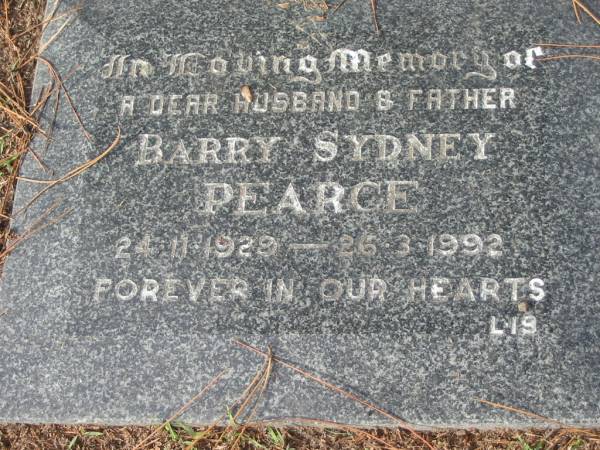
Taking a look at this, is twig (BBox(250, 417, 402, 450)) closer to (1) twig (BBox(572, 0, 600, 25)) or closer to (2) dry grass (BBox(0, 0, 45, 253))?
(2) dry grass (BBox(0, 0, 45, 253))

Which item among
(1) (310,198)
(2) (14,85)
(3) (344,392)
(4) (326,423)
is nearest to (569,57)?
(1) (310,198)

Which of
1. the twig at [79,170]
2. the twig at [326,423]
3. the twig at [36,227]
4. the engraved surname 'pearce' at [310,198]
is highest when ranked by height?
the twig at [79,170]

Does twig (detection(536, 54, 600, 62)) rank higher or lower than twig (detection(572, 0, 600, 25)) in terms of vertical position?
lower

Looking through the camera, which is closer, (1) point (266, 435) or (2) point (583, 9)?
(1) point (266, 435)

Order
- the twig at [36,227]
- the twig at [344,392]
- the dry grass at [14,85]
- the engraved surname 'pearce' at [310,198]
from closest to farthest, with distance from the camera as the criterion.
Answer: the twig at [344,392] < the engraved surname 'pearce' at [310,198] < the twig at [36,227] < the dry grass at [14,85]

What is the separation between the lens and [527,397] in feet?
6.24

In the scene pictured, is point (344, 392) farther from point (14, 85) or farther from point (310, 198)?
point (14, 85)

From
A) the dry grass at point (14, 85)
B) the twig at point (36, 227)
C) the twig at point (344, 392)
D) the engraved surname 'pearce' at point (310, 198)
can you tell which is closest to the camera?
the twig at point (344, 392)

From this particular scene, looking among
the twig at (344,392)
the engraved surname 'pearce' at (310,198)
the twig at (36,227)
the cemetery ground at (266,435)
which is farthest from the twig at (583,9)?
the twig at (36,227)

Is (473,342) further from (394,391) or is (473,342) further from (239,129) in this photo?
(239,129)

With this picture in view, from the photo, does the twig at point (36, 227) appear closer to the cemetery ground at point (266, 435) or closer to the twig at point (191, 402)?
the cemetery ground at point (266, 435)

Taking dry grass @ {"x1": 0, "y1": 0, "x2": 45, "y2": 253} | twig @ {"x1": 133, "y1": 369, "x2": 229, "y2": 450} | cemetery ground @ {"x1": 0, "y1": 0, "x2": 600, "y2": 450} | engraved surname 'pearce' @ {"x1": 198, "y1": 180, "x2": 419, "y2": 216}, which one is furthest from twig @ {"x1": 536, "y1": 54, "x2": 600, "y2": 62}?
dry grass @ {"x1": 0, "y1": 0, "x2": 45, "y2": 253}

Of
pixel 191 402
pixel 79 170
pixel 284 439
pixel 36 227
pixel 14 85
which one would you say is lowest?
pixel 284 439

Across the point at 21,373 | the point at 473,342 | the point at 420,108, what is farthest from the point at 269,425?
the point at 420,108
